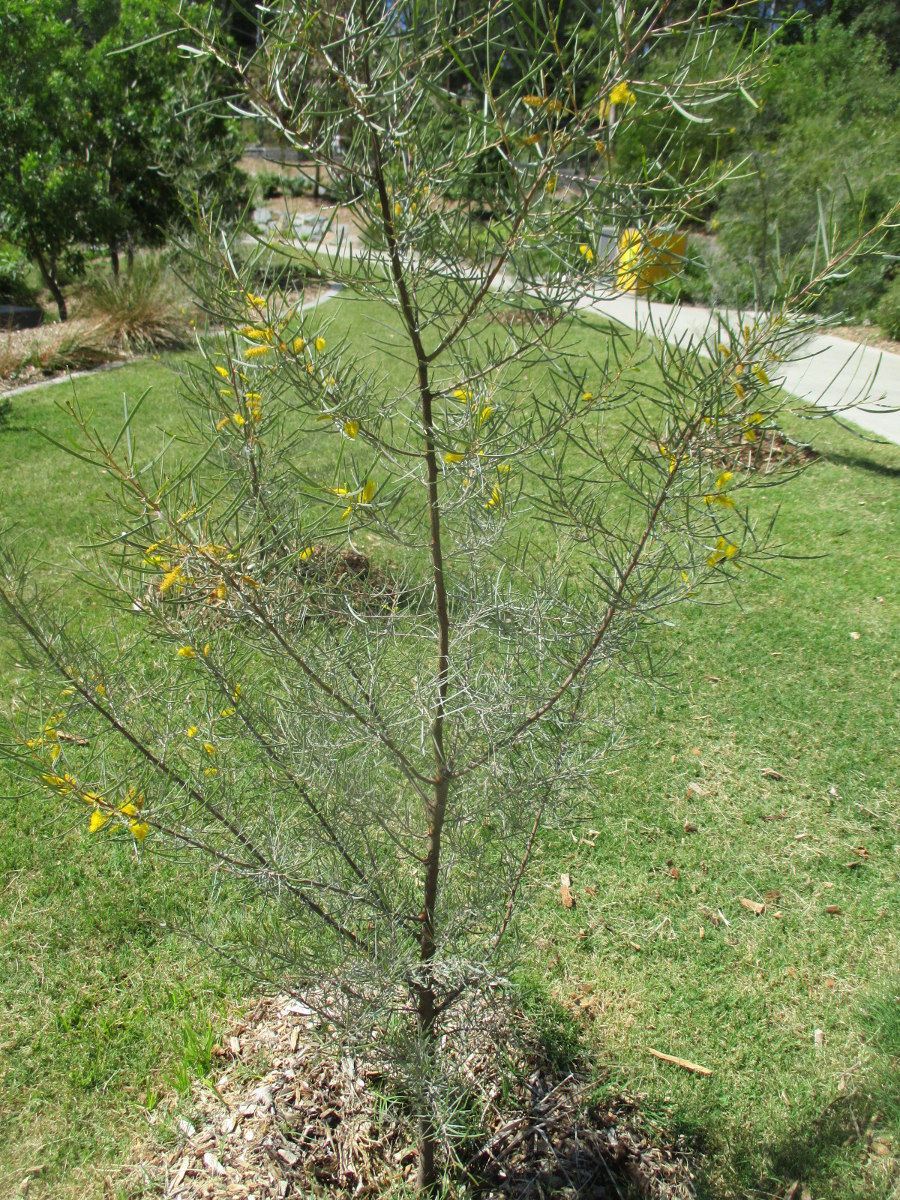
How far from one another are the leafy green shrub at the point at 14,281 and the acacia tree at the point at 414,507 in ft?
37.5

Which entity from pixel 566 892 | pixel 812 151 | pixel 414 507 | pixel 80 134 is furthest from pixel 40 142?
pixel 414 507

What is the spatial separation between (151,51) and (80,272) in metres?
3.12

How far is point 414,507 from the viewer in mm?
1832

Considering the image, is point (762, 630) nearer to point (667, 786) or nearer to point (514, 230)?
point (667, 786)

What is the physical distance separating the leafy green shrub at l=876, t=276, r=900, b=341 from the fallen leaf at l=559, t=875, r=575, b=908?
11.7 metres

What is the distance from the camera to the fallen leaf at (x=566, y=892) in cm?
336

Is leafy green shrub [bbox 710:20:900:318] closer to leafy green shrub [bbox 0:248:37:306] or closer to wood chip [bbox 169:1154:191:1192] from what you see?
wood chip [bbox 169:1154:191:1192]

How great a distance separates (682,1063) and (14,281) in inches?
499

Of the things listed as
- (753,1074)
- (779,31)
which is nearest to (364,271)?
(779,31)

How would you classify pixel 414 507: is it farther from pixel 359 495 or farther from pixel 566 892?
pixel 566 892

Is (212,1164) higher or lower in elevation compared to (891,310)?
higher

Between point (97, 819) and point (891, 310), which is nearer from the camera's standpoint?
point (97, 819)

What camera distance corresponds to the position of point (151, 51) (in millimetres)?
11148

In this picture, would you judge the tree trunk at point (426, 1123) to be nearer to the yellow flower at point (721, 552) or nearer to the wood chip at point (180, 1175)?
the wood chip at point (180, 1175)
